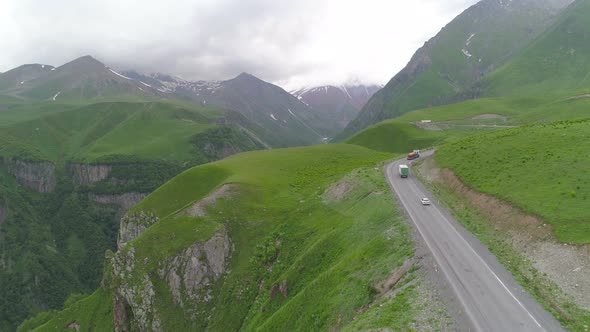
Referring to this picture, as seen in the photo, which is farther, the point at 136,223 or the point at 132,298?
the point at 136,223

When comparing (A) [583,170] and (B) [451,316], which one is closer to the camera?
(B) [451,316]

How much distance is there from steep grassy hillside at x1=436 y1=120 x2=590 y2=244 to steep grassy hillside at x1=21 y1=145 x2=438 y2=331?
12.4 metres

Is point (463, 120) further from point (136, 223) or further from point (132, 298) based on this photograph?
point (132, 298)

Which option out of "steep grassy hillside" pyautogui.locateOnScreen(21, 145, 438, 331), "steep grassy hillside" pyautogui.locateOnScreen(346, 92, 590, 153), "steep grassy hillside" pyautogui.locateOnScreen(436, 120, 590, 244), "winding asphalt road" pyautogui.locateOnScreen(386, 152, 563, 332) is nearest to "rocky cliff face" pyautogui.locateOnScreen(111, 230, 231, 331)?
"steep grassy hillside" pyautogui.locateOnScreen(21, 145, 438, 331)

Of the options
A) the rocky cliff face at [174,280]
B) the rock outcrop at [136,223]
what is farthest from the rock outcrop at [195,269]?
the rock outcrop at [136,223]

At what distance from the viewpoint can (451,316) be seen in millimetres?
23047

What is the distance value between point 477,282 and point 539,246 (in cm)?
707

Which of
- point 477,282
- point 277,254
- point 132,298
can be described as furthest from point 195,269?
point 477,282

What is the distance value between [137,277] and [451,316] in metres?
51.2

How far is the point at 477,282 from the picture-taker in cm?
2692

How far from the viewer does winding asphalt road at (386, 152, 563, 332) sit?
2231 centimetres

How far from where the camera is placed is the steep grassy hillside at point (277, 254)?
32781mm

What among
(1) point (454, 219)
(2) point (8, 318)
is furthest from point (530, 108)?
(2) point (8, 318)

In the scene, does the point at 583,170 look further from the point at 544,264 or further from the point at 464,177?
the point at 544,264
